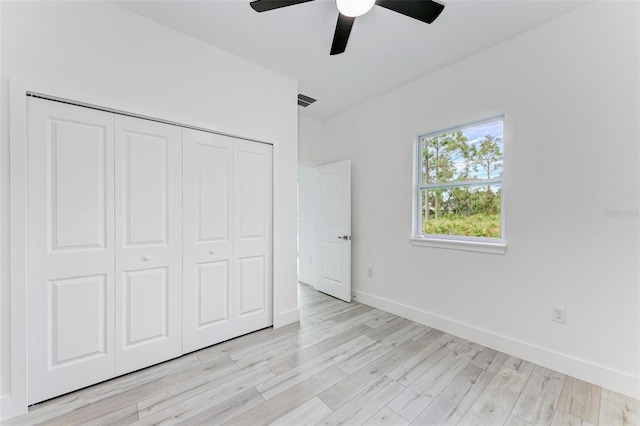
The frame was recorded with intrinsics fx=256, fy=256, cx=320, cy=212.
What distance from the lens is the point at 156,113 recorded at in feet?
6.91

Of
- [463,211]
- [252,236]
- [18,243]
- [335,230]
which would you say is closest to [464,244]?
[463,211]

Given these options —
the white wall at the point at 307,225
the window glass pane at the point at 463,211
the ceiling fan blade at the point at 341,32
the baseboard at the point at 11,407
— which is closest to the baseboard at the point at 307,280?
the white wall at the point at 307,225

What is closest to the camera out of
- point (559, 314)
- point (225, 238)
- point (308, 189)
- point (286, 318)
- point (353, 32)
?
point (559, 314)

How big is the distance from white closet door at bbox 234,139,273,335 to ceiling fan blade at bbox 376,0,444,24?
5.47ft

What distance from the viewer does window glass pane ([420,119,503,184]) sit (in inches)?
99.0

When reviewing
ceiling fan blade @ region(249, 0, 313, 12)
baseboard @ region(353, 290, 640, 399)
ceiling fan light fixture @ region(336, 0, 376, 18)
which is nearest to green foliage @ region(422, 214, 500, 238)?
baseboard @ region(353, 290, 640, 399)

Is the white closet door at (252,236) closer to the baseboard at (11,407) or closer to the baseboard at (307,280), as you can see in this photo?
the baseboard at (11,407)

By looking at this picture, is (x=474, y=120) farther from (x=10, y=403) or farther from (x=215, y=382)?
(x=10, y=403)

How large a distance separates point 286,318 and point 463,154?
2654 mm

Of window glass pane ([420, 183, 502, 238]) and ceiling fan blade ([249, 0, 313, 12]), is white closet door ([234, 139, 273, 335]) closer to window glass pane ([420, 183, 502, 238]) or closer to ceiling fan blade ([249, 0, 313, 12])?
ceiling fan blade ([249, 0, 313, 12])

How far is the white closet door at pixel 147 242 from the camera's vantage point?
6.51 feet

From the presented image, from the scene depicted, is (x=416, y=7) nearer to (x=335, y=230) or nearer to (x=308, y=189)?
(x=335, y=230)

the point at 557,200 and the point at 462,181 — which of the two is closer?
the point at 557,200

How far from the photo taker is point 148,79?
209 cm
